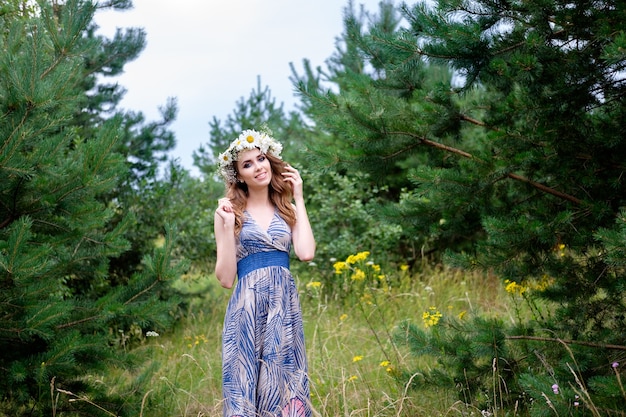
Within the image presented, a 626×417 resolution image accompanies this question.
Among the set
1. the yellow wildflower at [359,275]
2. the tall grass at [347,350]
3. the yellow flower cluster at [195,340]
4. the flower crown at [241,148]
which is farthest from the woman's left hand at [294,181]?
the yellow flower cluster at [195,340]

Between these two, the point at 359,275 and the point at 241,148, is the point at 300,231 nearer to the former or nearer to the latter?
the point at 241,148

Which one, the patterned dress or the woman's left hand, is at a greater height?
the woman's left hand

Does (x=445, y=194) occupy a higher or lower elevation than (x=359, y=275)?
higher

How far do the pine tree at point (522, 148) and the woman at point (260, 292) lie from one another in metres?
0.65

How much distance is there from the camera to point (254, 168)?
3551 millimetres

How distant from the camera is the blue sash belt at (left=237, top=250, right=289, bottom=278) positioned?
3465 mm

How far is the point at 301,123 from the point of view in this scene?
9766 mm

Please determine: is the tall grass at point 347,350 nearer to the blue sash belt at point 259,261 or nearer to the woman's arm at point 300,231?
the blue sash belt at point 259,261

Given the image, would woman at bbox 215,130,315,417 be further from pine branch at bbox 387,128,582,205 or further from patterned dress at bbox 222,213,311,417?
pine branch at bbox 387,128,582,205

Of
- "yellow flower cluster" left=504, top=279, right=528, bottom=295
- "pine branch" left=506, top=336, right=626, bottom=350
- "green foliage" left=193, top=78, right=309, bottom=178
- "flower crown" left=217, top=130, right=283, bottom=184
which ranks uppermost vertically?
"green foliage" left=193, top=78, right=309, bottom=178

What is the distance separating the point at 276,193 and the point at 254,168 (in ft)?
0.68

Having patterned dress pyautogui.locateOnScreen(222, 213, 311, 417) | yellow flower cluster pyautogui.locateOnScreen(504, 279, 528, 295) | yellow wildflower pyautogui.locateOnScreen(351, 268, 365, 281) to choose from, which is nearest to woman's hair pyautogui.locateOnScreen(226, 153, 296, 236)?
patterned dress pyautogui.locateOnScreen(222, 213, 311, 417)

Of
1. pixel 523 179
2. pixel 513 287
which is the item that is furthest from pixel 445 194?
pixel 513 287

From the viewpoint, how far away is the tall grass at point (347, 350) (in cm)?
438
